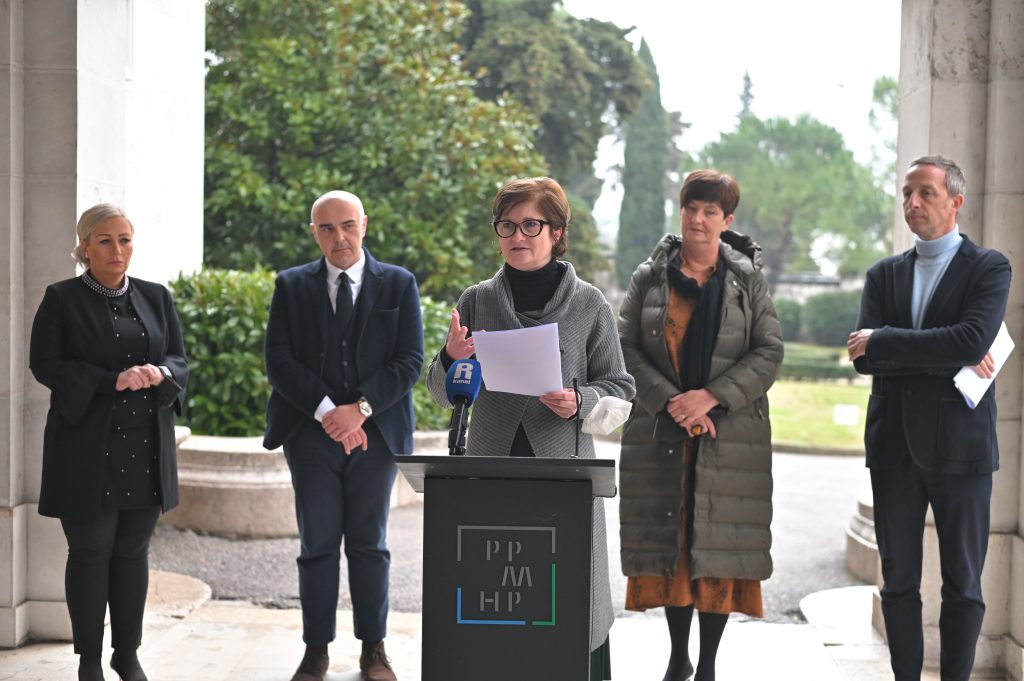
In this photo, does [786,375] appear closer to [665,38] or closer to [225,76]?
[665,38]

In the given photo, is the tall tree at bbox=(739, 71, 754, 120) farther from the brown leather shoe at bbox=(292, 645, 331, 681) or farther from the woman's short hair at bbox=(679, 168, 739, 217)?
the brown leather shoe at bbox=(292, 645, 331, 681)

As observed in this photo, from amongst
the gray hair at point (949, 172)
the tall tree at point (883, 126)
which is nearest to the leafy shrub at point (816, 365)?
the tall tree at point (883, 126)

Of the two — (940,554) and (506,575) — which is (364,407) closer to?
(506,575)

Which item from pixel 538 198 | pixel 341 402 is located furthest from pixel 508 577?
pixel 341 402

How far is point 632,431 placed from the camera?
435 cm

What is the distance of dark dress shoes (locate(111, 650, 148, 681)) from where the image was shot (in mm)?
4406

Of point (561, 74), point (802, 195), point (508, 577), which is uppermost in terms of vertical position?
point (561, 74)

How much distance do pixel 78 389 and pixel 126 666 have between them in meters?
1.09

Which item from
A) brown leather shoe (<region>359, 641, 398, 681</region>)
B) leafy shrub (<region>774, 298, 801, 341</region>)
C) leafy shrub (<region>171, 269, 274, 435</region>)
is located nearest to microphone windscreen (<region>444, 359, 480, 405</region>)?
brown leather shoe (<region>359, 641, 398, 681</region>)

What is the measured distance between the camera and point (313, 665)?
457 cm

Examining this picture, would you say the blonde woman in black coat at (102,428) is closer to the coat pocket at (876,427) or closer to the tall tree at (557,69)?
the coat pocket at (876,427)

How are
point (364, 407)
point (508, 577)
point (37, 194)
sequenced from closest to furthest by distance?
point (508, 577), point (364, 407), point (37, 194)

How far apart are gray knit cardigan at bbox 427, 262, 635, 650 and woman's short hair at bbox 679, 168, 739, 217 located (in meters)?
0.66

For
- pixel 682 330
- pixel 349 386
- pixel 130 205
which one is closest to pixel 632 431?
pixel 682 330
